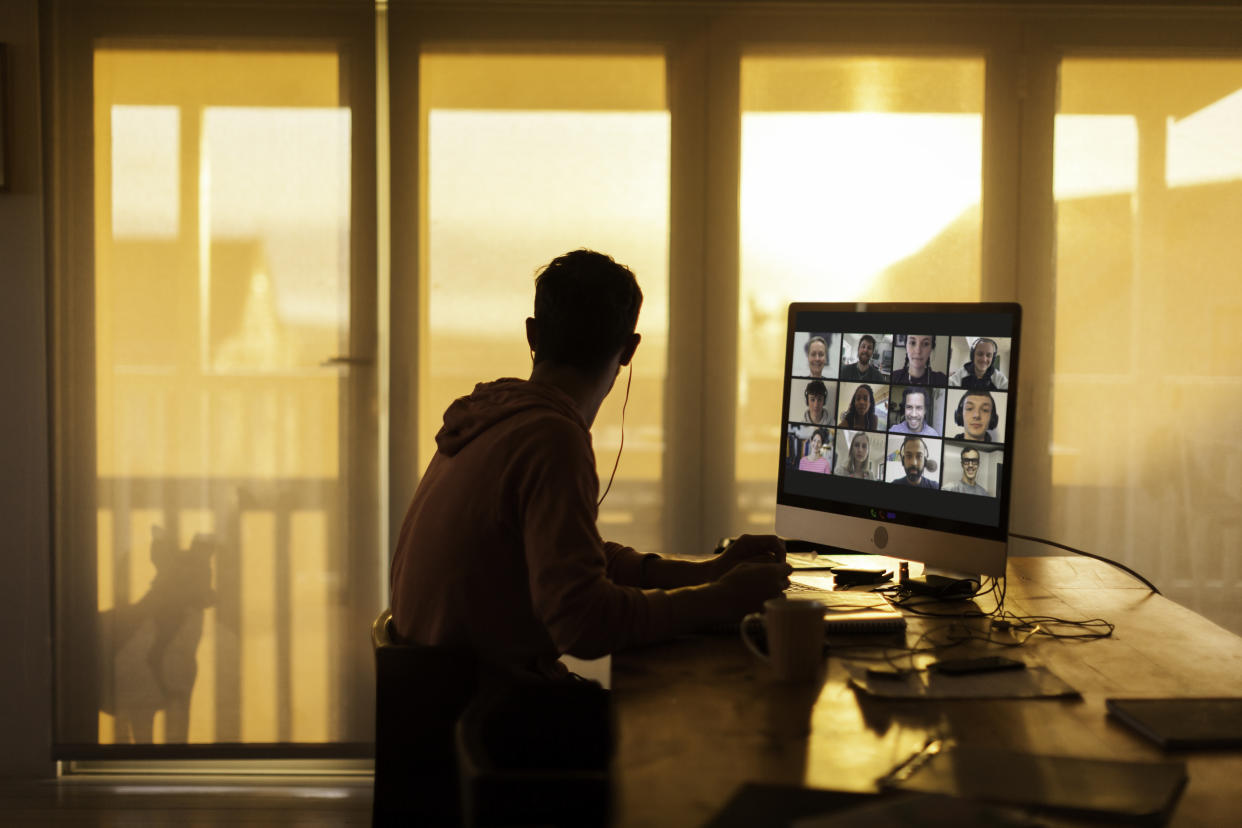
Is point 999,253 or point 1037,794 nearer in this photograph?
point 1037,794

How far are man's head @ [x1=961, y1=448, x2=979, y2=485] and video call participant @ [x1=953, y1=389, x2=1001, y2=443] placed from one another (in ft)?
0.07

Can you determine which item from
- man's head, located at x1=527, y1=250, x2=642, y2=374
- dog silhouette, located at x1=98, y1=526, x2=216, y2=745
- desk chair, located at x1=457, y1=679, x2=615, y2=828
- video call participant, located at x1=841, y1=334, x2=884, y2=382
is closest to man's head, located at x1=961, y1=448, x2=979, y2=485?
video call participant, located at x1=841, y1=334, x2=884, y2=382

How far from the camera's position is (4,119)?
2898 mm

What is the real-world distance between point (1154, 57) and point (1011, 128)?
470mm

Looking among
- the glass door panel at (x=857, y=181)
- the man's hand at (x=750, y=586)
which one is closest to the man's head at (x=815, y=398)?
the man's hand at (x=750, y=586)

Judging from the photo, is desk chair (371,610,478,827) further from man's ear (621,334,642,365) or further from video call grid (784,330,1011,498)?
video call grid (784,330,1011,498)

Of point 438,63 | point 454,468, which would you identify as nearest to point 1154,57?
point 438,63

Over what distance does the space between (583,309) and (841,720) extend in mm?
691

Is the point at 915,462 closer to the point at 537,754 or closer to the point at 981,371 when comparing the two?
the point at 981,371

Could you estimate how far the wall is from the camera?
291cm

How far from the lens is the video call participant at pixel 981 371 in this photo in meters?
1.61

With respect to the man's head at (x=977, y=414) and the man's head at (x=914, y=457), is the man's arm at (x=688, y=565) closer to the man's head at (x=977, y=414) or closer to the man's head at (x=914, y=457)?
the man's head at (x=914, y=457)

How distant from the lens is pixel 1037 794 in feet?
2.97

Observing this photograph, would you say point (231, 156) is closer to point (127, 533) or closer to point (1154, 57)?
point (127, 533)
